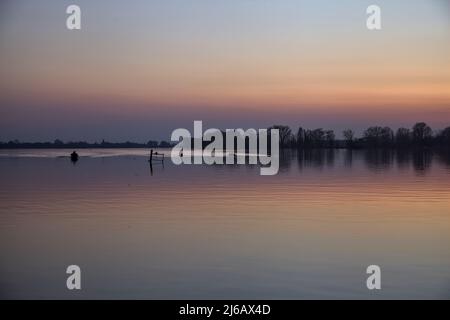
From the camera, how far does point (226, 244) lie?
52.5 feet

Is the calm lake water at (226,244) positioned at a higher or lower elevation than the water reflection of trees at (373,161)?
lower

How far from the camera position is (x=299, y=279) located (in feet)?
40.9

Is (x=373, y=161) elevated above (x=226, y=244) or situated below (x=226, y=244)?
above

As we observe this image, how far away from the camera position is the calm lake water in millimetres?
12047

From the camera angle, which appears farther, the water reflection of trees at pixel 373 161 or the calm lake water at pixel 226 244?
the water reflection of trees at pixel 373 161

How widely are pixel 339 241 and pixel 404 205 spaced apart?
A: 28.2 feet

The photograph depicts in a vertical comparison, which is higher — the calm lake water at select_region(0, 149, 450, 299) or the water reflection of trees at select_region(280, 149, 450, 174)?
the water reflection of trees at select_region(280, 149, 450, 174)

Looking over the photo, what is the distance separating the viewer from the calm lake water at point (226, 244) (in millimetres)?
12047

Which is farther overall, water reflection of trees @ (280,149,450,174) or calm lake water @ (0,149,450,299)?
water reflection of trees @ (280,149,450,174)

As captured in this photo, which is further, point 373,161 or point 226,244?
point 373,161

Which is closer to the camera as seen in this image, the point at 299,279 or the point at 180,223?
the point at 299,279
